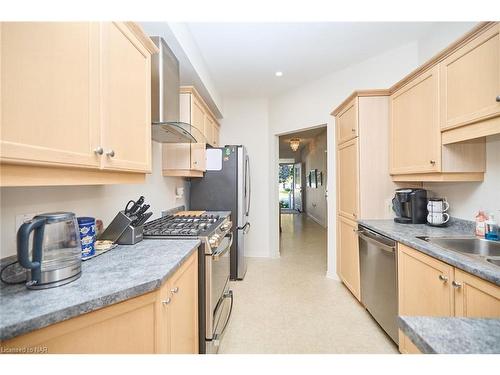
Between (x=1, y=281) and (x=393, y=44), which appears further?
(x=393, y=44)

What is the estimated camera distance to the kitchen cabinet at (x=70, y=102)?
738 millimetres

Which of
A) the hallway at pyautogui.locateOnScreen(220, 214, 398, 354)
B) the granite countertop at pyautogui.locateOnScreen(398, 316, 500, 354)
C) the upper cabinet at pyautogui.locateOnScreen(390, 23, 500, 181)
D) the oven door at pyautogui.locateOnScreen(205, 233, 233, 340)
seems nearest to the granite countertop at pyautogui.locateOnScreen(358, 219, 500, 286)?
the upper cabinet at pyautogui.locateOnScreen(390, 23, 500, 181)

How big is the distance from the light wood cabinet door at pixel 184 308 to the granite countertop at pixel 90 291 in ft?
0.37

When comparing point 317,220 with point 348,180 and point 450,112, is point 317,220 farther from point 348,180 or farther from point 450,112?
point 450,112

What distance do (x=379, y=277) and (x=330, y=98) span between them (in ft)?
7.75

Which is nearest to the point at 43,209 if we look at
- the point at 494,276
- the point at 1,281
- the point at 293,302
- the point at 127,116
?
the point at 1,281

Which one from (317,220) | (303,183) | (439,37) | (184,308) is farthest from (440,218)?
(303,183)

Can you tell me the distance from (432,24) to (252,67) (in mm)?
1898

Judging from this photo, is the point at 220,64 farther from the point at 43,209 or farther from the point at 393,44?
the point at 43,209

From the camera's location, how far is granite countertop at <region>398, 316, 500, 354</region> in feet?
1.83

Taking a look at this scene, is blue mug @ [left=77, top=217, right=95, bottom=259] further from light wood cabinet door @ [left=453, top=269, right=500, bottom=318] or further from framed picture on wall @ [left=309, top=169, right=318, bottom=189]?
framed picture on wall @ [left=309, top=169, right=318, bottom=189]

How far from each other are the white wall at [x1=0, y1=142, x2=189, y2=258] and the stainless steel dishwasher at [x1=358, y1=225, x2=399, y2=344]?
6.72 ft

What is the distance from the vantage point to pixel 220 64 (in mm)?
2973

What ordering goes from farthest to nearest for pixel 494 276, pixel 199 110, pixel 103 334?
1. pixel 199 110
2. pixel 494 276
3. pixel 103 334
